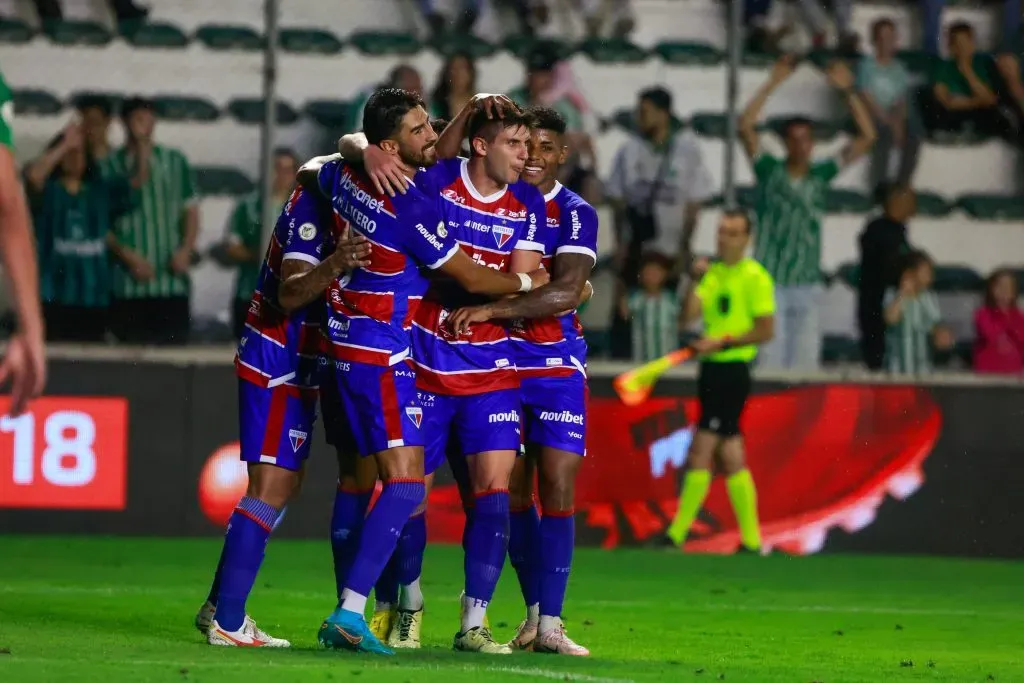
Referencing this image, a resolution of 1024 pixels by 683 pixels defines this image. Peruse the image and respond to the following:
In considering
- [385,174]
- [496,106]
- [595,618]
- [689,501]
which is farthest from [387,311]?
[689,501]

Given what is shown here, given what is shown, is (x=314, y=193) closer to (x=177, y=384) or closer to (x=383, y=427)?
(x=383, y=427)

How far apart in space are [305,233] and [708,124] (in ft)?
23.5

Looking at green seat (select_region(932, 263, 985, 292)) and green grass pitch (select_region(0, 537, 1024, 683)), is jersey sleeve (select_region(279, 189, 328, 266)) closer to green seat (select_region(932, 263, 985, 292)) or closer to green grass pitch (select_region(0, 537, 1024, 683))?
green grass pitch (select_region(0, 537, 1024, 683))

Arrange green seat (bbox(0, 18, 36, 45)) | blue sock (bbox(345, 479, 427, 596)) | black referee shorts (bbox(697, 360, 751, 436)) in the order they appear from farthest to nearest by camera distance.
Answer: green seat (bbox(0, 18, 36, 45)), black referee shorts (bbox(697, 360, 751, 436)), blue sock (bbox(345, 479, 427, 596))

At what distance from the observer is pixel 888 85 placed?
1438 cm

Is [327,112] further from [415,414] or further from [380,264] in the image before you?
[415,414]

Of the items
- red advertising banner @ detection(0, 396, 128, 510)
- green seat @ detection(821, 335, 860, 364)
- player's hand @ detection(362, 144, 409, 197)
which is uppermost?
player's hand @ detection(362, 144, 409, 197)

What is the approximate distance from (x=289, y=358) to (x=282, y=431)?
0.30 metres

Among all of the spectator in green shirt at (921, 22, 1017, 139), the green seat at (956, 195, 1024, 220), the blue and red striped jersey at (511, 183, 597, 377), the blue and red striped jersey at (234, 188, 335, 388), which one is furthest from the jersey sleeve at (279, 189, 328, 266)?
the spectator in green shirt at (921, 22, 1017, 139)

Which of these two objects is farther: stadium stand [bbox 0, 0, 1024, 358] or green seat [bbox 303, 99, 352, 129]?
green seat [bbox 303, 99, 352, 129]

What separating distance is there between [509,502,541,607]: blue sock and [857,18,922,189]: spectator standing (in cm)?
714

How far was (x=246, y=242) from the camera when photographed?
1281 cm

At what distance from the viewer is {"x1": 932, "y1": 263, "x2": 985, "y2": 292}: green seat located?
13978mm

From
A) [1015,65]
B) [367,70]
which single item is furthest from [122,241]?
[1015,65]
